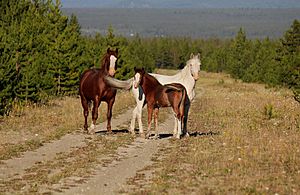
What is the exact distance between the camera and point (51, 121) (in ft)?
71.8

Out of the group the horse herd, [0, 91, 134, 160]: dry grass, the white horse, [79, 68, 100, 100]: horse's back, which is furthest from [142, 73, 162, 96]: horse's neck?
[0, 91, 134, 160]: dry grass

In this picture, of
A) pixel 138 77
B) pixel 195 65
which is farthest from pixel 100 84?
pixel 195 65

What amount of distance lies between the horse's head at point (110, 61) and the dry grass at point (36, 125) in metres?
2.66

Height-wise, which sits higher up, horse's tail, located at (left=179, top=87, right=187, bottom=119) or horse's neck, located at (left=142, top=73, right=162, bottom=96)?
horse's neck, located at (left=142, top=73, right=162, bottom=96)

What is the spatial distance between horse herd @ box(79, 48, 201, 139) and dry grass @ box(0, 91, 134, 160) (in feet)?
5.16

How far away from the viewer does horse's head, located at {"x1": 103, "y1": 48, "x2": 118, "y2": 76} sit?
1791cm

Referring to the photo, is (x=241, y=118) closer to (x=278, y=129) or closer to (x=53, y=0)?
(x=278, y=129)

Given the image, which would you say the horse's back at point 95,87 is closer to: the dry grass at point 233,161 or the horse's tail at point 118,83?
the horse's tail at point 118,83

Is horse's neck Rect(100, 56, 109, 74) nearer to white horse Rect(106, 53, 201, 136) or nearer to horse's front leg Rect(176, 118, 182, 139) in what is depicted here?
white horse Rect(106, 53, 201, 136)

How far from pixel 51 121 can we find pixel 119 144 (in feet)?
21.1

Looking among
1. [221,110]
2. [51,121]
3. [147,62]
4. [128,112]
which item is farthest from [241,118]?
[147,62]

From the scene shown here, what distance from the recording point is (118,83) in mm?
17594

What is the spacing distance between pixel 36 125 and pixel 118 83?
16.1 feet

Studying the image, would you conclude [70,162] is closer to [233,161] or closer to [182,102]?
[233,161]
